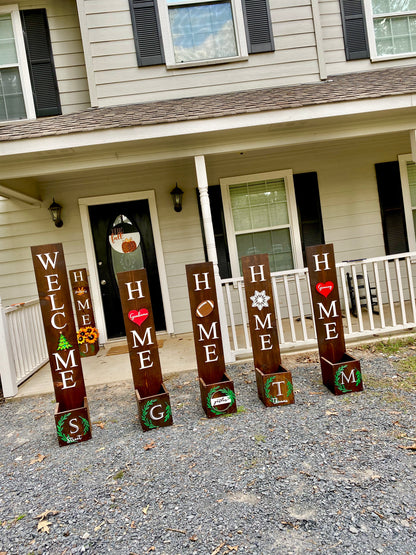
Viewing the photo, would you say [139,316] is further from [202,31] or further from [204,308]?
[202,31]

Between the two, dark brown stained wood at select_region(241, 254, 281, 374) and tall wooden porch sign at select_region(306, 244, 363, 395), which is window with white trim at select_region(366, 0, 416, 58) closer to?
tall wooden porch sign at select_region(306, 244, 363, 395)

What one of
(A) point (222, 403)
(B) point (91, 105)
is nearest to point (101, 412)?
(A) point (222, 403)

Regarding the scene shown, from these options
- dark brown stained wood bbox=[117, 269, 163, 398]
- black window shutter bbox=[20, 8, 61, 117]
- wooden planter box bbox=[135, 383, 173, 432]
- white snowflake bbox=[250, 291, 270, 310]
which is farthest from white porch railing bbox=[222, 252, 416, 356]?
black window shutter bbox=[20, 8, 61, 117]

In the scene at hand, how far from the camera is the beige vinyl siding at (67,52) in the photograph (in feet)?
16.5

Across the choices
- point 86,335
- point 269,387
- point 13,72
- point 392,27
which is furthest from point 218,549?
point 392,27

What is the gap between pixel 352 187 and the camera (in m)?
5.55

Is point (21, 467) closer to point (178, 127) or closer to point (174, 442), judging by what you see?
point (174, 442)

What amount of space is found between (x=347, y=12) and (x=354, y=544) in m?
6.49

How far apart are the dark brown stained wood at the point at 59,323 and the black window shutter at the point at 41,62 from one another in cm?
351

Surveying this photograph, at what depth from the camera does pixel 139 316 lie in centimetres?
274

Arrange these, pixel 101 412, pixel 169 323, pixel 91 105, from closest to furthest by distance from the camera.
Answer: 1. pixel 101 412
2. pixel 91 105
3. pixel 169 323

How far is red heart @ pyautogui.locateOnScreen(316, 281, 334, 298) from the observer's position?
120 inches

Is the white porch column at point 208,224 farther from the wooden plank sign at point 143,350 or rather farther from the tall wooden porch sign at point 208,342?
the wooden plank sign at point 143,350

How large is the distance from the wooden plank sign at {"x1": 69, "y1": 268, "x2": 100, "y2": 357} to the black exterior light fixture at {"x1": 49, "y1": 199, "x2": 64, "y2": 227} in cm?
80
